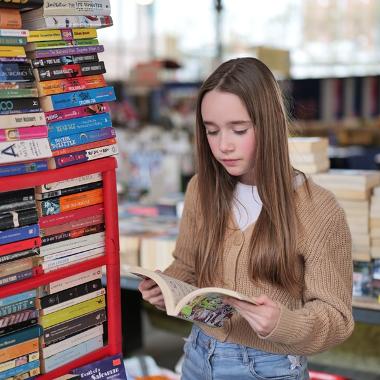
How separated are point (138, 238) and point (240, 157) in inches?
67.5

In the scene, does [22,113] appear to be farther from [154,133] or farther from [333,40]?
[333,40]

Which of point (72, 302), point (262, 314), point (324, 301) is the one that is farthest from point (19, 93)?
point (324, 301)

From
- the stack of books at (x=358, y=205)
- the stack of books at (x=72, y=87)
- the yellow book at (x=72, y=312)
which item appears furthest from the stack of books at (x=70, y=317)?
the stack of books at (x=358, y=205)

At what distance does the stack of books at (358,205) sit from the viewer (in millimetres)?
2773

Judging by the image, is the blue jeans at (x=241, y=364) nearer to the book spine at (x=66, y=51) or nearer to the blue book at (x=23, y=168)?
the blue book at (x=23, y=168)

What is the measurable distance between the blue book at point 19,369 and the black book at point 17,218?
347mm

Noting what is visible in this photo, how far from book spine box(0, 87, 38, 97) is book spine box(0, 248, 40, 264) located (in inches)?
14.9

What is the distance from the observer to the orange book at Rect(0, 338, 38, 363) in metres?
1.52

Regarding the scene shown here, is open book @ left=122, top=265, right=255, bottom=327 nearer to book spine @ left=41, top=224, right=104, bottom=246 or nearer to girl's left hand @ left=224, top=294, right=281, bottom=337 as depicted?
girl's left hand @ left=224, top=294, right=281, bottom=337

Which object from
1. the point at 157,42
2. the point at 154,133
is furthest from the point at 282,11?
the point at 154,133

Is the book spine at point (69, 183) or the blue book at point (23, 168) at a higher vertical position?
the blue book at point (23, 168)

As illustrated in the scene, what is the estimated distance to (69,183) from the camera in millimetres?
1669

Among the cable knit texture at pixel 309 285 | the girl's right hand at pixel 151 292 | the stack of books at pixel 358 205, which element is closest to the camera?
the cable knit texture at pixel 309 285

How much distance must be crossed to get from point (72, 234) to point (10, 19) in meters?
0.57
